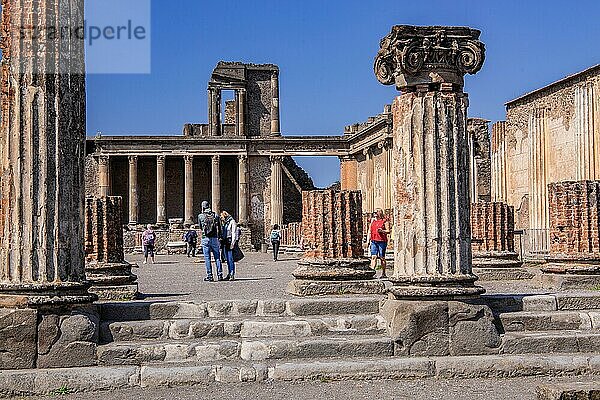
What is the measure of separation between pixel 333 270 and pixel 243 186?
35.3 meters

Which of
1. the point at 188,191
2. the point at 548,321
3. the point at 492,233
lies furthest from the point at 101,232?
the point at 188,191

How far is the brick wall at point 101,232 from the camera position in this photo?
36.6ft

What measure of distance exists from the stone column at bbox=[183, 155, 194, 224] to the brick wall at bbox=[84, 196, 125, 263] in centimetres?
3294

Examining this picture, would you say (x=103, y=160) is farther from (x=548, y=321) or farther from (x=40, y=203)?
(x=548, y=321)

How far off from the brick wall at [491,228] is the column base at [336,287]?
5.65m

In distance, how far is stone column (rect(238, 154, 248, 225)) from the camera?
45719mm

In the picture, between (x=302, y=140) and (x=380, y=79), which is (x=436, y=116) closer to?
(x=380, y=79)

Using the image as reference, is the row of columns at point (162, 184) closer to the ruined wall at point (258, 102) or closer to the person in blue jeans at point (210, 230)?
the ruined wall at point (258, 102)

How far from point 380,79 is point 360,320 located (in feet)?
8.18

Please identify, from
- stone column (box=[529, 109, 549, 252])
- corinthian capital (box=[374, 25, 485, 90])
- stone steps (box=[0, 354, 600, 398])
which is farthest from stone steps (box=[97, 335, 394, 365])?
stone column (box=[529, 109, 549, 252])

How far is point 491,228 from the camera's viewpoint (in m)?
16.1

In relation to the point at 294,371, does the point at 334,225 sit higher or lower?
higher

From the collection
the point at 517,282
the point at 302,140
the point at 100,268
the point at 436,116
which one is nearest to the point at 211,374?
the point at 436,116

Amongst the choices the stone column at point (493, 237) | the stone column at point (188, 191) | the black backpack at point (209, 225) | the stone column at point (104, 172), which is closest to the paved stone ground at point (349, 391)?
the black backpack at point (209, 225)
